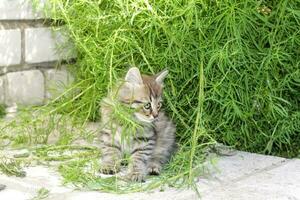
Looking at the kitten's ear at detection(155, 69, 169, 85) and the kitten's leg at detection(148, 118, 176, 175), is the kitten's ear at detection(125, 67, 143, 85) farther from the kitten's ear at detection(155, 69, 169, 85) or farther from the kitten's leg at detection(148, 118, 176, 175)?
the kitten's leg at detection(148, 118, 176, 175)

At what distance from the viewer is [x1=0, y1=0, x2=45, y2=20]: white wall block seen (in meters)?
3.31

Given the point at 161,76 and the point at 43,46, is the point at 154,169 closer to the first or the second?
the point at 161,76

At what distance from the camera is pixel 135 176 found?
246 cm

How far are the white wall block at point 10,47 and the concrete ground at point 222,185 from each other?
0.93 m

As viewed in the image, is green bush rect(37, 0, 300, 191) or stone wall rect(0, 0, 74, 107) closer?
green bush rect(37, 0, 300, 191)

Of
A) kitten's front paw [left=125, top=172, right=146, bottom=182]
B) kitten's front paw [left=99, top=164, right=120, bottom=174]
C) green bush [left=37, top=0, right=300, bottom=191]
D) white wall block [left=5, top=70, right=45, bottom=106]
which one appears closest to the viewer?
kitten's front paw [left=125, top=172, right=146, bottom=182]

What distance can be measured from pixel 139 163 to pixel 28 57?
119cm

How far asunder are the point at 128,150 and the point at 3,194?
2.04 ft

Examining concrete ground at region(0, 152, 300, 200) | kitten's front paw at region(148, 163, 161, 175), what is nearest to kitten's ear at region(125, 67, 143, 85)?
kitten's front paw at region(148, 163, 161, 175)

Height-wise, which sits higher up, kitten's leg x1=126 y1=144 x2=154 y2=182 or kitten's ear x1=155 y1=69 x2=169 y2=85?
kitten's ear x1=155 y1=69 x2=169 y2=85

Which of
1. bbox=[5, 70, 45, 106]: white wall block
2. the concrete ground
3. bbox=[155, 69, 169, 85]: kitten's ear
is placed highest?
bbox=[155, 69, 169, 85]: kitten's ear

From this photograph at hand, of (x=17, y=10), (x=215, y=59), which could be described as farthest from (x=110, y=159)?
(x=17, y=10)

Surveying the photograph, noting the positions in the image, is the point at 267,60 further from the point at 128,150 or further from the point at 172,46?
the point at 128,150

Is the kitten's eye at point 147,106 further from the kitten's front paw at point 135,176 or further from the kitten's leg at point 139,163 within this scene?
the kitten's front paw at point 135,176
